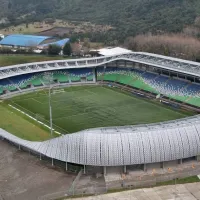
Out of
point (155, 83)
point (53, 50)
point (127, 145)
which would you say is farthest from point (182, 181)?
point (53, 50)

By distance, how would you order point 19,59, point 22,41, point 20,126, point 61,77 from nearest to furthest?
point 20,126
point 61,77
point 19,59
point 22,41

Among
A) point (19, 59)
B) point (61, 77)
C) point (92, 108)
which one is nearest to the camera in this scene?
point (92, 108)

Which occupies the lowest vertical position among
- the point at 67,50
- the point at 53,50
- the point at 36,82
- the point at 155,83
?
the point at 36,82

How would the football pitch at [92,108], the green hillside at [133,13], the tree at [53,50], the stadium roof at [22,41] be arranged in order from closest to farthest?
1. the football pitch at [92,108]
2. the tree at [53,50]
3. the stadium roof at [22,41]
4. the green hillside at [133,13]

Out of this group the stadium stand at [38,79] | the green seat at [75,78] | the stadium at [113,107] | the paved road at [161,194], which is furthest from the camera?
the green seat at [75,78]

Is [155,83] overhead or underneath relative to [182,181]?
underneath

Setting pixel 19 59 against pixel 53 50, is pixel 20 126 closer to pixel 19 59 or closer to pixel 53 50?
pixel 19 59

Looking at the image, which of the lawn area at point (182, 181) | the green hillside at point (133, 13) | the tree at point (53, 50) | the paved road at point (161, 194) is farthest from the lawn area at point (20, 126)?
the green hillside at point (133, 13)

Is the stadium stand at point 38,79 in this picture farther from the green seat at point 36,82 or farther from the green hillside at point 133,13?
the green hillside at point 133,13
